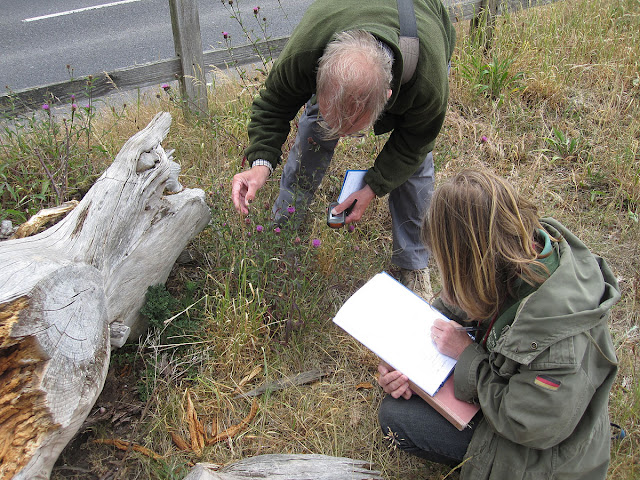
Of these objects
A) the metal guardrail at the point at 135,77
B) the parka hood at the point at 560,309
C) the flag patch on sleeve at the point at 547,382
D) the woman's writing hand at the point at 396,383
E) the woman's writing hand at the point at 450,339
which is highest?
the metal guardrail at the point at 135,77

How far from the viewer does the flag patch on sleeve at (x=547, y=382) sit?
5.31ft

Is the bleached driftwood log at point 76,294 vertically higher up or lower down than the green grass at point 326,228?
higher up

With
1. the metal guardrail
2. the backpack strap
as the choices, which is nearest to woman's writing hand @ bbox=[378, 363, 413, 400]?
the backpack strap

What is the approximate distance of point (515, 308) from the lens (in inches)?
70.1

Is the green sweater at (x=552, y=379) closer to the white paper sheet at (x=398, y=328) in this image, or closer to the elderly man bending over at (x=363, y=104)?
the white paper sheet at (x=398, y=328)

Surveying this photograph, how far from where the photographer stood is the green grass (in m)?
2.39

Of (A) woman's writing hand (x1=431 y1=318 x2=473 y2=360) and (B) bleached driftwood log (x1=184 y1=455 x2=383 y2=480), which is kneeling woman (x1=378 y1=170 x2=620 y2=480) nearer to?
(A) woman's writing hand (x1=431 y1=318 x2=473 y2=360)

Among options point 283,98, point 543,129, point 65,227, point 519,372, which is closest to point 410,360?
point 519,372

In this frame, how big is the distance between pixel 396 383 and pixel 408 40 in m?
1.41

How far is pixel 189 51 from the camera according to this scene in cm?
389

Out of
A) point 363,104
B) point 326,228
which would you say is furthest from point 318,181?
point 363,104

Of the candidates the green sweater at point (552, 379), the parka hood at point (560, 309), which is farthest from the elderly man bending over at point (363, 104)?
the parka hood at point (560, 309)

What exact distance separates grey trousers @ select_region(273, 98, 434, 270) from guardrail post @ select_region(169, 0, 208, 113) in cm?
123

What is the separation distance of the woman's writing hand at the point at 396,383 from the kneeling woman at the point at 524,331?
0.85 ft
